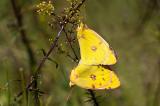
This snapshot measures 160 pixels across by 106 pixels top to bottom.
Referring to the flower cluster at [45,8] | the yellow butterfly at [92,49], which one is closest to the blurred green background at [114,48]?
the yellow butterfly at [92,49]

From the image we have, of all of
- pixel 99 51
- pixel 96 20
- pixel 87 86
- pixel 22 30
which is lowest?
pixel 87 86

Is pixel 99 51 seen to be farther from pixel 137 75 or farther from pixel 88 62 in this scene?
pixel 137 75

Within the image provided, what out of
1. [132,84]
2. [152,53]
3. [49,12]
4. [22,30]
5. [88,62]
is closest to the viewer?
[49,12]

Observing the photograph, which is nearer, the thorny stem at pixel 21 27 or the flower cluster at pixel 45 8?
the flower cluster at pixel 45 8

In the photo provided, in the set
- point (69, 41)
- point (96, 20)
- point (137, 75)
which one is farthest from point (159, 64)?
point (69, 41)

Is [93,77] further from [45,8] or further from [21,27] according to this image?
[21,27]

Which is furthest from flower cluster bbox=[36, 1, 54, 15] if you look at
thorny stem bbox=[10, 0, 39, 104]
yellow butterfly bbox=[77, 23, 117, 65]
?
thorny stem bbox=[10, 0, 39, 104]

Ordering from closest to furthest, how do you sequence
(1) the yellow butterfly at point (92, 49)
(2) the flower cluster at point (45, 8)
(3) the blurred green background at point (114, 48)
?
1. (2) the flower cluster at point (45, 8)
2. (1) the yellow butterfly at point (92, 49)
3. (3) the blurred green background at point (114, 48)

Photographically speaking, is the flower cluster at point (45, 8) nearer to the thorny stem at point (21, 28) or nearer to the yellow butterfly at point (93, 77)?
the yellow butterfly at point (93, 77)
